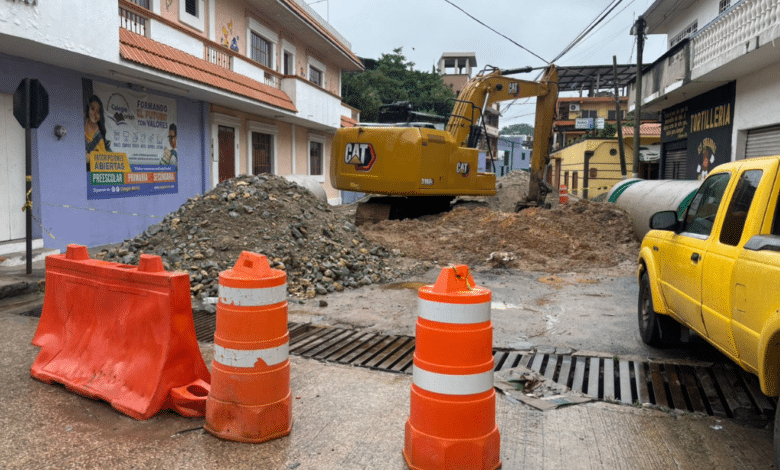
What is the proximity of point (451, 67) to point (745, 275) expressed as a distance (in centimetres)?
5906

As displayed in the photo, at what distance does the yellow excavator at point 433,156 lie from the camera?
13.4m

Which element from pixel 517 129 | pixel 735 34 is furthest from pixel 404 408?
pixel 517 129

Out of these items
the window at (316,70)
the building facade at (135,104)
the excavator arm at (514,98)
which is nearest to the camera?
the building facade at (135,104)

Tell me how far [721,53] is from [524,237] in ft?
23.2

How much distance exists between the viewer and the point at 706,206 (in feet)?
13.9

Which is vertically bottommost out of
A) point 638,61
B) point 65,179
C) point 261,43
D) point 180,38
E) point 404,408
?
point 404,408

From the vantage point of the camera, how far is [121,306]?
3.92 metres

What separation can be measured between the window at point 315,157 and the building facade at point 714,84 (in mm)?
12841

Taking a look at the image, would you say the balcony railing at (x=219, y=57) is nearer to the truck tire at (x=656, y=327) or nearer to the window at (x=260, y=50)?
the window at (x=260, y=50)

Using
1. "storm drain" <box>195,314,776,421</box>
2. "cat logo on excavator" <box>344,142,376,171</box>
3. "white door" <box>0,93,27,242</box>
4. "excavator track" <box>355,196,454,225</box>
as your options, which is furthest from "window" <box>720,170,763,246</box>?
"excavator track" <box>355,196,454,225</box>

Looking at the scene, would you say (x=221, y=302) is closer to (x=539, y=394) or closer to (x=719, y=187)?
(x=539, y=394)

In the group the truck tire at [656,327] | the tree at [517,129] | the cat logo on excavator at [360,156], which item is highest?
the tree at [517,129]

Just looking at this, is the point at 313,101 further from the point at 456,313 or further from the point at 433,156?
the point at 456,313

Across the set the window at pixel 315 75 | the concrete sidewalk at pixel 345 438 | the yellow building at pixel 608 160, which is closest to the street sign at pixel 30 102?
the concrete sidewalk at pixel 345 438
